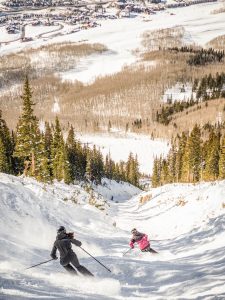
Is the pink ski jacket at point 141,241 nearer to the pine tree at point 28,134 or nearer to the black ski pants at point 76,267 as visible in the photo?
the black ski pants at point 76,267

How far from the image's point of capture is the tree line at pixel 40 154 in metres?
41.7

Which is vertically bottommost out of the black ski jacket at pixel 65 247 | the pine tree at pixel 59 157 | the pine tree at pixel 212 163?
the pine tree at pixel 212 163

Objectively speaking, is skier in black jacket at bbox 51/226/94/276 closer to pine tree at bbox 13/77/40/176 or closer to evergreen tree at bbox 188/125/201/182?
pine tree at bbox 13/77/40/176

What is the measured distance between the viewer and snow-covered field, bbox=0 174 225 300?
35.6 feet

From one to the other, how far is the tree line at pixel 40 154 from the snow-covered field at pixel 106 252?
1082cm

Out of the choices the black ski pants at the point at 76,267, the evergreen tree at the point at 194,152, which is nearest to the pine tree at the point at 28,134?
the black ski pants at the point at 76,267

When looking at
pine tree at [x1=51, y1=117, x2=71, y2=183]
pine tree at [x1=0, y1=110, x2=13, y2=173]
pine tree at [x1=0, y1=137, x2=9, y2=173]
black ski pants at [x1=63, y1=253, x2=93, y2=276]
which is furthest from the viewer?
pine tree at [x1=51, y1=117, x2=71, y2=183]

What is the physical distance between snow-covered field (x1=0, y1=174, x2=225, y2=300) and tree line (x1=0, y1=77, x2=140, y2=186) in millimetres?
10821

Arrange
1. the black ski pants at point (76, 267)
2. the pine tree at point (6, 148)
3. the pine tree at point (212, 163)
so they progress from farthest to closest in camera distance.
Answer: the pine tree at point (212, 163) < the pine tree at point (6, 148) < the black ski pants at point (76, 267)

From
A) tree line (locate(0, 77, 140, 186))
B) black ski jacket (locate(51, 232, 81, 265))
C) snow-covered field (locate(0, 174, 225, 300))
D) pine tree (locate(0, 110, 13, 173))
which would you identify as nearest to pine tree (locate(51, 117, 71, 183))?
tree line (locate(0, 77, 140, 186))

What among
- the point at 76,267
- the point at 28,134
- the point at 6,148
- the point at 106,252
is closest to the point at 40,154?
the point at 28,134

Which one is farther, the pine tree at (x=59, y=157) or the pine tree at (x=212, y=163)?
the pine tree at (x=212, y=163)

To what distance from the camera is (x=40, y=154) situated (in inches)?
1927

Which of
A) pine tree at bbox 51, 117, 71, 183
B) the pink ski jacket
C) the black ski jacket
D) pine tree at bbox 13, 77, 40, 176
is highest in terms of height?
the black ski jacket
